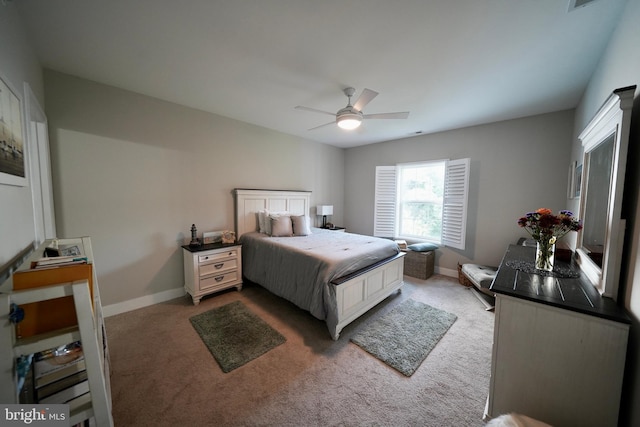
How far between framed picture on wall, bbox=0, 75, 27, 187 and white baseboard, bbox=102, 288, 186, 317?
183cm

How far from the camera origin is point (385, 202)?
4629 mm

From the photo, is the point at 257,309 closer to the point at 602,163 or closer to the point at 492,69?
the point at 602,163

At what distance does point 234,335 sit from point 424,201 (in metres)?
3.84

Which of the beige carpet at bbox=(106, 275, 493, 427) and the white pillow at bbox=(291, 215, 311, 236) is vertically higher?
the white pillow at bbox=(291, 215, 311, 236)

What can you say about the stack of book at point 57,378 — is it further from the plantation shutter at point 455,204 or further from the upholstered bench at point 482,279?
the plantation shutter at point 455,204

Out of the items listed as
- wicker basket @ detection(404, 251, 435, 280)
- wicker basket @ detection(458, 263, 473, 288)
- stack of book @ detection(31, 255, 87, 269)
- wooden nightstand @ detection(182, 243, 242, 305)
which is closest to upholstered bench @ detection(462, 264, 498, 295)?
wicker basket @ detection(458, 263, 473, 288)

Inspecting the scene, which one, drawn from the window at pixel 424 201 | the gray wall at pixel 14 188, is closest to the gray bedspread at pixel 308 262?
the window at pixel 424 201

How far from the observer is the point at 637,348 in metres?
1.00

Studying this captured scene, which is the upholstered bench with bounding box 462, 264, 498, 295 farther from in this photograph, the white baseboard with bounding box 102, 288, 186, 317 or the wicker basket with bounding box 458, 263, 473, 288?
the white baseboard with bounding box 102, 288, 186, 317

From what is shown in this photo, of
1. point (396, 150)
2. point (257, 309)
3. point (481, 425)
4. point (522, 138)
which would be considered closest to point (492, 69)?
point (522, 138)

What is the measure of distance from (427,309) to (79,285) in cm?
310

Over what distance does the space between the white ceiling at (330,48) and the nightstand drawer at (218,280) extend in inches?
90.4

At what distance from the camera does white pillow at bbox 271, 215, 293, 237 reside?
3.36 metres

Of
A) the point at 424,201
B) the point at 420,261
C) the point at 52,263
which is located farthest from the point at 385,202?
the point at 52,263
